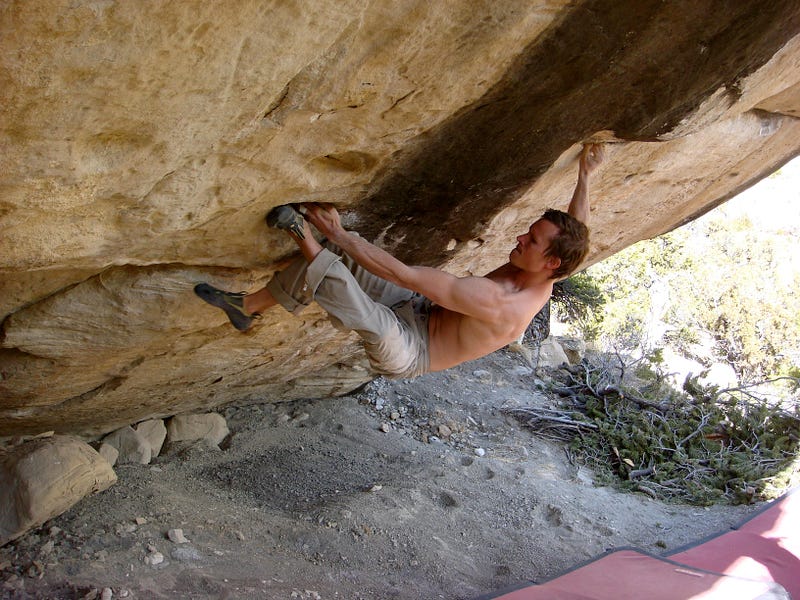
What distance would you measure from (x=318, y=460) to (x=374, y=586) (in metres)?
1.43

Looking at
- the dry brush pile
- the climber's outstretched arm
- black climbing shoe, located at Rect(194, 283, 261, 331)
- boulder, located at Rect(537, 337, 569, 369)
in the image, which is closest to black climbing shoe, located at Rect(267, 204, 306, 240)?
black climbing shoe, located at Rect(194, 283, 261, 331)

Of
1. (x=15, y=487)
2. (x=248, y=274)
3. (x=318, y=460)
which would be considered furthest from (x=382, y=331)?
(x=318, y=460)

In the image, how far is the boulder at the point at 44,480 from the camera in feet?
10.5

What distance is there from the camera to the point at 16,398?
134 inches

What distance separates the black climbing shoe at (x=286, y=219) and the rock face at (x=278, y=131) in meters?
0.05

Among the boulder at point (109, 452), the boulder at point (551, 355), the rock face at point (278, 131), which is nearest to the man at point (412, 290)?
the rock face at point (278, 131)

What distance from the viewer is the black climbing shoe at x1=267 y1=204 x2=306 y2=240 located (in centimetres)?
266

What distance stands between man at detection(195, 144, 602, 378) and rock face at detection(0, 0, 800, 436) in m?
0.13

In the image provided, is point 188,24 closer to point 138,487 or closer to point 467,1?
point 467,1

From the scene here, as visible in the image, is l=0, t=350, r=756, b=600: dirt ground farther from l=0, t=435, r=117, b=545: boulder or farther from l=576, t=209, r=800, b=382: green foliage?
l=576, t=209, r=800, b=382: green foliage

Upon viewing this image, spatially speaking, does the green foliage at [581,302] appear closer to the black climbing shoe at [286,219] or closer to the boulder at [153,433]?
the boulder at [153,433]

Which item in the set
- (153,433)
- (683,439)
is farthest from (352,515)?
(683,439)

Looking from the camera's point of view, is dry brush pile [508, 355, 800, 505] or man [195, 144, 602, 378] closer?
man [195, 144, 602, 378]

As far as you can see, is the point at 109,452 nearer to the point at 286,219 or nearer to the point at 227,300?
the point at 227,300
